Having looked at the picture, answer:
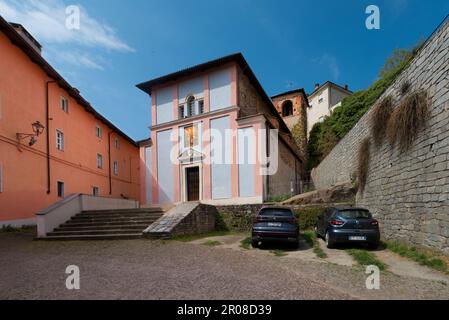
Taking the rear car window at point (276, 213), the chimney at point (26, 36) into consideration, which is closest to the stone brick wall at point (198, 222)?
the rear car window at point (276, 213)

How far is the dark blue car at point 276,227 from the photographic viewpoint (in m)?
8.83

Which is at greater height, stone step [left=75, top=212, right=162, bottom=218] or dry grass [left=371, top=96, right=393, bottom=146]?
dry grass [left=371, top=96, right=393, bottom=146]

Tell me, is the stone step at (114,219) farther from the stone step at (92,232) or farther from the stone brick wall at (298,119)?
the stone brick wall at (298,119)

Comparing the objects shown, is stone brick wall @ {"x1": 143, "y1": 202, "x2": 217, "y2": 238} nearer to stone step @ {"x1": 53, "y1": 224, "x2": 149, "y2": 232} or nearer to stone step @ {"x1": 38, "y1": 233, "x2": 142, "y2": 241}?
A: stone step @ {"x1": 38, "y1": 233, "x2": 142, "y2": 241}

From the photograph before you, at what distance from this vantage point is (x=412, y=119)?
7.76 m

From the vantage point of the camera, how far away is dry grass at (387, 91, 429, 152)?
7.41m

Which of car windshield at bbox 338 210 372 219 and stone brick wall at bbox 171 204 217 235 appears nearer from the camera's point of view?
car windshield at bbox 338 210 372 219

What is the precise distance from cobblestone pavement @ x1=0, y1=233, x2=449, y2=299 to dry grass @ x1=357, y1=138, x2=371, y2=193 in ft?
20.9

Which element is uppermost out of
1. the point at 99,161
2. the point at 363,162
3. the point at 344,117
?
the point at 344,117

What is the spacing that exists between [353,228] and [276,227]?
2.28 meters

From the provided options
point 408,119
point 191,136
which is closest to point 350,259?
point 408,119

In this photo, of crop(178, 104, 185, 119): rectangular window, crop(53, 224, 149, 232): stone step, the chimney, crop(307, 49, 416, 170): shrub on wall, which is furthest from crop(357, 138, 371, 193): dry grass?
the chimney

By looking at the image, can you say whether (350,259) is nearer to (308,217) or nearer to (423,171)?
(423,171)

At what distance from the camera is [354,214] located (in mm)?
8867
